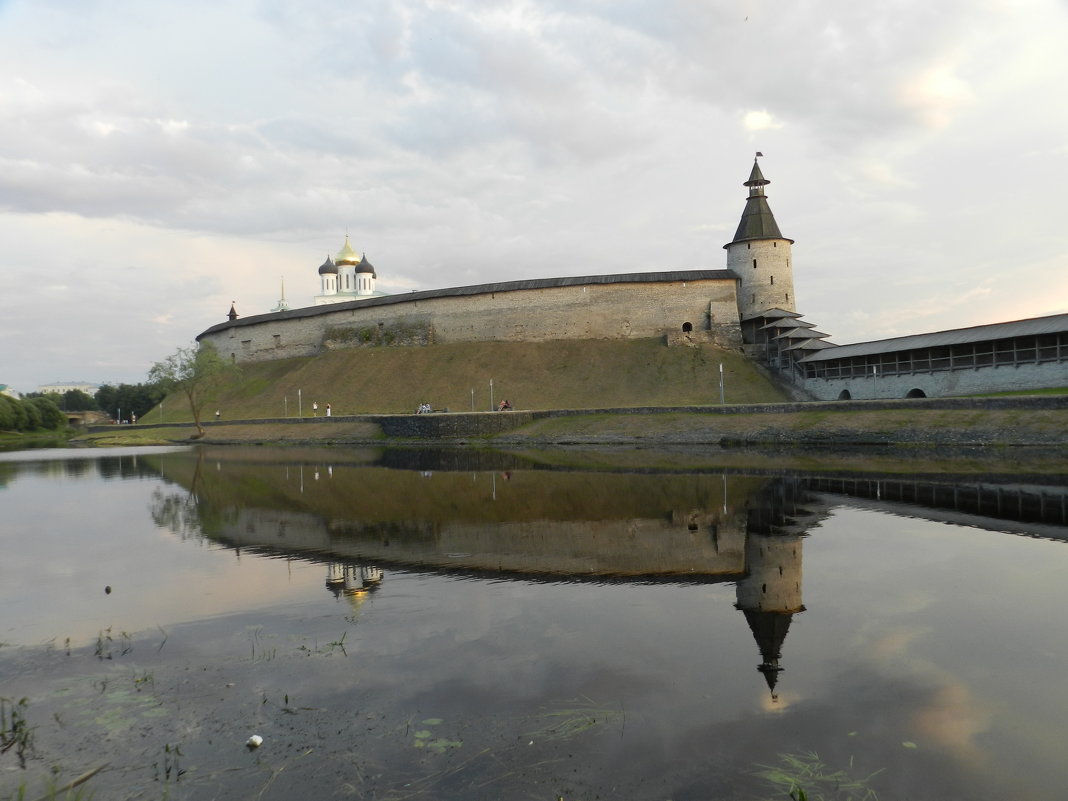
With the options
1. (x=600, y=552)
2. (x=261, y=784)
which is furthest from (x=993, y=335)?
→ (x=261, y=784)

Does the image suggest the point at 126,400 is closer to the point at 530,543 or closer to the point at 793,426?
the point at 793,426

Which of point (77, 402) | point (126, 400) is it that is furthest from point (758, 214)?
point (77, 402)

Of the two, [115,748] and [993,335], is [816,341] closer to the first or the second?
[993,335]

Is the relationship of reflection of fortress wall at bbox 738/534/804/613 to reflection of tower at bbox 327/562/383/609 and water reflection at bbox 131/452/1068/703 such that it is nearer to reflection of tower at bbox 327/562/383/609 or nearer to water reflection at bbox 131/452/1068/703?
water reflection at bbox 131/452/1068/703

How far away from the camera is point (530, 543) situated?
12.1m

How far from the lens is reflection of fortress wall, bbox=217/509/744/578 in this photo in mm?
10352

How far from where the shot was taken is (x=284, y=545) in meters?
12.6

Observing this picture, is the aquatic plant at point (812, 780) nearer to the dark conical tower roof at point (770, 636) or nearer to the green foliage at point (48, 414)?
the dark conical tower roof at point (770, 636)

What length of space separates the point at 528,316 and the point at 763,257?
18.2m

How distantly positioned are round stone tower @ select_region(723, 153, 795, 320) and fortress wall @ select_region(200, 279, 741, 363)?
1.77 metres

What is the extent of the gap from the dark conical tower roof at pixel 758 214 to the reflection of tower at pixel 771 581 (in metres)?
42.1

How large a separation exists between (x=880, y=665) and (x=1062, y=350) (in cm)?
3183

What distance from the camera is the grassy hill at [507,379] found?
153 feet

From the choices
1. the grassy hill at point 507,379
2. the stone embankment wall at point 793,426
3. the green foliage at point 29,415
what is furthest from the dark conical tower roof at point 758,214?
the green foliage at point 29,415
